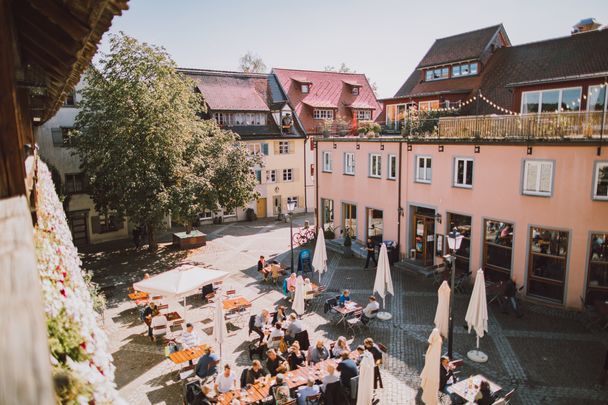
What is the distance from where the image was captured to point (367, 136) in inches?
1086

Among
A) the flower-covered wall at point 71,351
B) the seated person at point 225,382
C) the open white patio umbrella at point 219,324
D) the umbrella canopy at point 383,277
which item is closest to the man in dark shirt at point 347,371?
the seated person at point 225,382

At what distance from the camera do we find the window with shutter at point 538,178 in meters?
18.0

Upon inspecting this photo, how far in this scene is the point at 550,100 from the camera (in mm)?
21234

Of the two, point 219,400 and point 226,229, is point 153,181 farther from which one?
point 219,400

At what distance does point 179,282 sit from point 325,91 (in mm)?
34799

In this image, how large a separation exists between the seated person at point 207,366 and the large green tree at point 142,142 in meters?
12.8

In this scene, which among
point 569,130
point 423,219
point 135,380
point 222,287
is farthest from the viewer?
point 423,219

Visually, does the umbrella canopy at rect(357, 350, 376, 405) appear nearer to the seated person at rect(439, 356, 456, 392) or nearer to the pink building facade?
the seated person at rect(439, 356, 456, 392)

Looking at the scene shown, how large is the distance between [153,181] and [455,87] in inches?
782

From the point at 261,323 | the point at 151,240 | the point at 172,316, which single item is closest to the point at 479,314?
the point at 261,323

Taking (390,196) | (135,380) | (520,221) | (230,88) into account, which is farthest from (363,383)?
(230,88)

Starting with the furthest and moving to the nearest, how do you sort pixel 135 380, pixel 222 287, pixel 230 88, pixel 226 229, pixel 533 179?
pixel 230 88, pixel 226 229, pixel 222 287, pixel 533 179, pixel 135 380

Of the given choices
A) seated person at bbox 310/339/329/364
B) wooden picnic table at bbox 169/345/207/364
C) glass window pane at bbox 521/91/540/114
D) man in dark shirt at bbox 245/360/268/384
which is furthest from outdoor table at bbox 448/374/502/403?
glass window pane at bbox 521/91/540/114

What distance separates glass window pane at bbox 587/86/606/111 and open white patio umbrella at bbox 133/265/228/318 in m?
18.1
